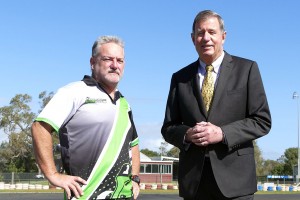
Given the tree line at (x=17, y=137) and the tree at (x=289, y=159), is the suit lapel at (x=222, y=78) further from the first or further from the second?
the tree at (x=289, y=159)

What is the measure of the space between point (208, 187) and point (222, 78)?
0.94 meters

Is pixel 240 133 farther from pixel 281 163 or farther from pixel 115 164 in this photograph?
pixel 281 163

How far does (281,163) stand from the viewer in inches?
4749

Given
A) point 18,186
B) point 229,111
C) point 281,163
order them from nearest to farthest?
1. point 229,111
2. point 18,186
3. point 281,163

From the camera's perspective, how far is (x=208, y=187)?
4.17 m

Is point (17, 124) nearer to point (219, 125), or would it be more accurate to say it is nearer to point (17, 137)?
point (17, 137)

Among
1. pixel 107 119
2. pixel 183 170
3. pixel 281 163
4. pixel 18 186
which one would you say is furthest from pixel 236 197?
pixel 281 163

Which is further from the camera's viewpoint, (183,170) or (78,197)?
(183,170)

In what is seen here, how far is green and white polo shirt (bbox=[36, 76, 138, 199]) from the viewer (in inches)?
157

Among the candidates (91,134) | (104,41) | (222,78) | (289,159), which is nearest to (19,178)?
(104,41)

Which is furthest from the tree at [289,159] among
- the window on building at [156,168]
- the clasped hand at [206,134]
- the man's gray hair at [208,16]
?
the clasped hand at [206,134]

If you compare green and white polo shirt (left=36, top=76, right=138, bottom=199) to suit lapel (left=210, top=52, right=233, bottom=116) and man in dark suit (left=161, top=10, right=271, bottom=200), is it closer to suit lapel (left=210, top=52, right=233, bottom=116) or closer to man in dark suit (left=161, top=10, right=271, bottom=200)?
man in dark suit (left=161, top=10, right=271, bottom=200)

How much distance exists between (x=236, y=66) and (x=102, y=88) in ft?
3.91

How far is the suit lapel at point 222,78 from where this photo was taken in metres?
4.21
